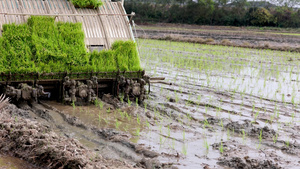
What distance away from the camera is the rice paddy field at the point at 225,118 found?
5238 millimetres

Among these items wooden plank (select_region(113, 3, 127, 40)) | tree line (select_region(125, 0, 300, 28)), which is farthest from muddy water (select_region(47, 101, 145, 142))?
tree line (select_region(125, 0, 300, 28))

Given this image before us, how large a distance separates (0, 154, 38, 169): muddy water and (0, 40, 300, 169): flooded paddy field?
0.28 ft

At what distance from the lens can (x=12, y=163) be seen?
4535 millimetres

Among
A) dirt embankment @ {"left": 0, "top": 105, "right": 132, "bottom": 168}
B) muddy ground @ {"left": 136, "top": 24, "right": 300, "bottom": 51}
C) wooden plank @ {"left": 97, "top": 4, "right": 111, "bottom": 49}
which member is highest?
wooden plank @ {"left": 97, "top": 4, "right": 111, "bottom": 49}

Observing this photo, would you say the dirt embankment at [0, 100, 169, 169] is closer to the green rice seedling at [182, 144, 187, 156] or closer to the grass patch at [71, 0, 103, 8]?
the green rice seedling at [182, 144, 187, 156]

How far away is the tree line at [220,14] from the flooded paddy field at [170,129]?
34.4 metres

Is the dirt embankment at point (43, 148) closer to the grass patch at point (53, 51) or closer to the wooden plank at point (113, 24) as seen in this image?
the grass patch at point (53, 51)

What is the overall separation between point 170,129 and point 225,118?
1.31 meters

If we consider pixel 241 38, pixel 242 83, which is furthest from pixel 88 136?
pixel 241 38

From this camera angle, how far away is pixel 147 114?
Answer: 23.4 feet

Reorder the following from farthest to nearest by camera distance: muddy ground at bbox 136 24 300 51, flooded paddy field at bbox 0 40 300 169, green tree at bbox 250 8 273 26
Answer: green tree at bbox 250 8 273 26
muddy ground at bbox 136 24 300 51
flooded paddy field at bbox 0 40 300 169

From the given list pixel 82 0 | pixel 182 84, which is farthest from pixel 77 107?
pixel 182 84

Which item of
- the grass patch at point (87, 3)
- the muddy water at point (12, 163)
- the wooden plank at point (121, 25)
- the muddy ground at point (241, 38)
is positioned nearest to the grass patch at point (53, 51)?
the wooden plank at point (121, 25)

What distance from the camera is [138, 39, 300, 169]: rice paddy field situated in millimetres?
5238
